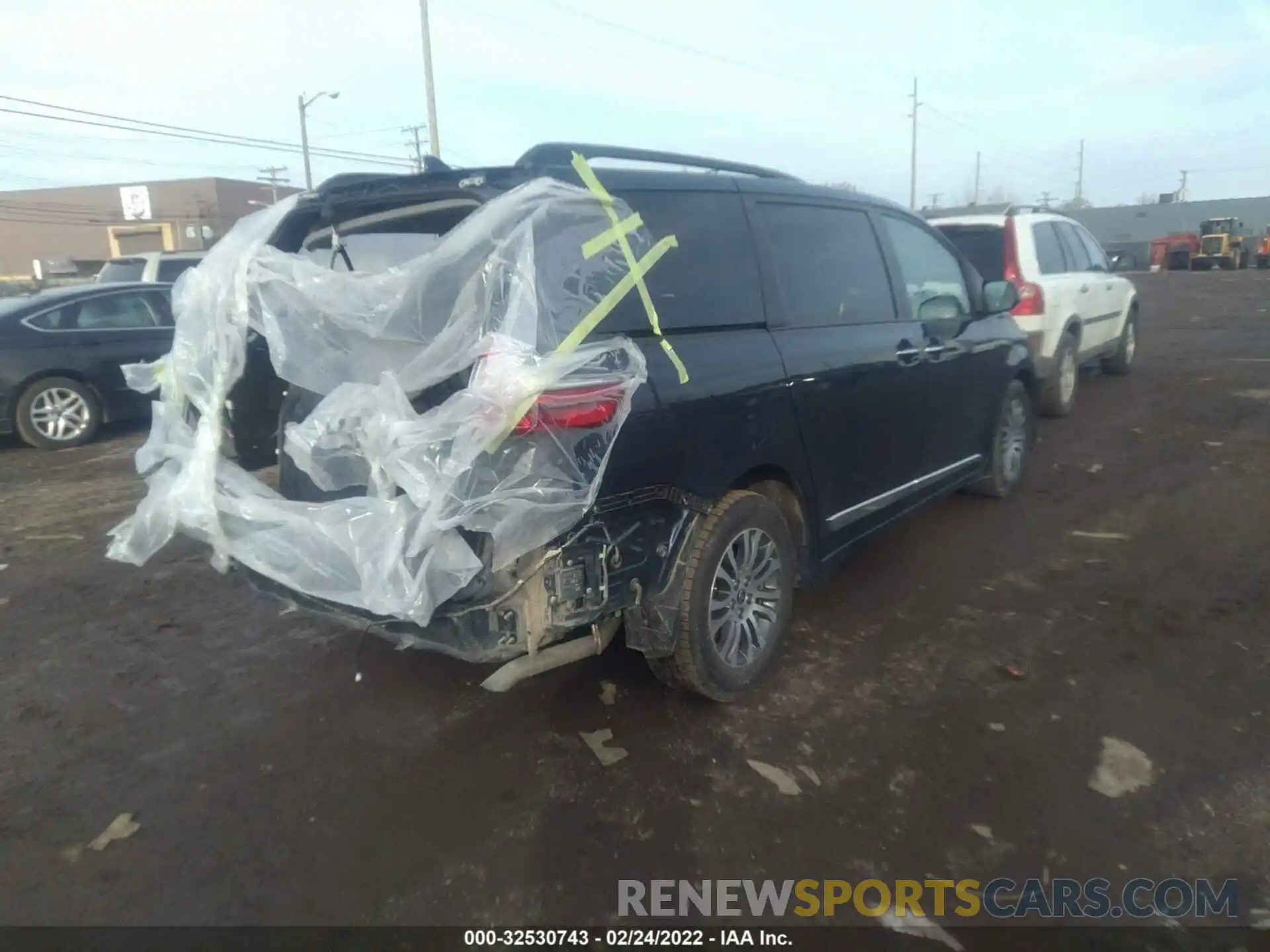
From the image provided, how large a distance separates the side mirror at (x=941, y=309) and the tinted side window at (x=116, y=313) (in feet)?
27.2

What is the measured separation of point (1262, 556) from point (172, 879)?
5.43m

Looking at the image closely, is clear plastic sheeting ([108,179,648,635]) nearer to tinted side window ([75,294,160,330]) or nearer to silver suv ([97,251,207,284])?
tinted side window ([75,294,160,330])

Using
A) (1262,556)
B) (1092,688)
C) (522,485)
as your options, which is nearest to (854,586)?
(1092,688)

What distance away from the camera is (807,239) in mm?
4121

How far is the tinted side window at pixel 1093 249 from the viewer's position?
30.6 feet

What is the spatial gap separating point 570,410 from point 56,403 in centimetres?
838

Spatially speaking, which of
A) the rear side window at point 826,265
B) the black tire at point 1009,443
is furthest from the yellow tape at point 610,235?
the black tire at point 1009,443

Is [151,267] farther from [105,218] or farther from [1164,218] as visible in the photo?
[1164,218]

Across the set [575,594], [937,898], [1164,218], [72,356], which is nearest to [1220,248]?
[1164,218]

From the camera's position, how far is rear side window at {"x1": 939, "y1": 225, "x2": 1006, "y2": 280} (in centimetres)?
783

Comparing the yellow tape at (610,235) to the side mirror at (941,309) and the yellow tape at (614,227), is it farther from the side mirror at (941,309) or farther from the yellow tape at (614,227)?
the side mirror at (941,309)

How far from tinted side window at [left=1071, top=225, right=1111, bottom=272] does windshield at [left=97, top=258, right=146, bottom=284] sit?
13429 millimetres

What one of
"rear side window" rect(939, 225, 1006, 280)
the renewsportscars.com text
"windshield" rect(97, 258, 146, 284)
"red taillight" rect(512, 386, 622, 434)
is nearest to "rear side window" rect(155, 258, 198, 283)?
"windshield" rect(97, 258, 146, 284)

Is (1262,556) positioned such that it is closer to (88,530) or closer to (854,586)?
(854,586)
